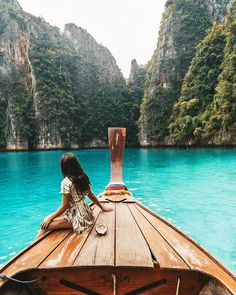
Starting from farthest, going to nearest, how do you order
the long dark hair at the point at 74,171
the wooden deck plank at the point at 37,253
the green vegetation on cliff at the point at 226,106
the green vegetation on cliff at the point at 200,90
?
the green vegetation on cliff at the point at 200,90 < the green vegetation on cliff at the point at 226,106 < the long dark hair at the point at 74,171 < the wooden deck plank at the point at 37,253

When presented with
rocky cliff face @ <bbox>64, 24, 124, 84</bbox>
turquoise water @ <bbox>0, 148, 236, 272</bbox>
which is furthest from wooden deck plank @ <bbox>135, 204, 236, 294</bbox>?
rocky cliff face @ <bbox>64, 24, 124, 84</bbox>

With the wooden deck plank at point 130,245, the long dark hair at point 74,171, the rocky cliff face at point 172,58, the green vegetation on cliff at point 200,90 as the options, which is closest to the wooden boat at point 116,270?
the wooden deck plank at point 130,245

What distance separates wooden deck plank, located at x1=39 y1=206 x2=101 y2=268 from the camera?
2.10 m

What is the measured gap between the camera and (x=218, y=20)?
189 ft

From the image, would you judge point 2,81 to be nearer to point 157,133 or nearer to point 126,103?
point 126,103

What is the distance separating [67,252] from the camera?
90.8 inches

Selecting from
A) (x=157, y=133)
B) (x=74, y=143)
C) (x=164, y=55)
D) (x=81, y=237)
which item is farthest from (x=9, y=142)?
(x=81, y=237)

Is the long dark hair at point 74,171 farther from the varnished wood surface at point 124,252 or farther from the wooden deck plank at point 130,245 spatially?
the wooden deck plank at point 130,245

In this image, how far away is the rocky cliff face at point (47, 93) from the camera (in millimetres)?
59656

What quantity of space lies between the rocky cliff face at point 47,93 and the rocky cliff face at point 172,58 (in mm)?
12379

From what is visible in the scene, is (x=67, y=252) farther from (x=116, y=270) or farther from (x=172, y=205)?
(x=172, y=205)

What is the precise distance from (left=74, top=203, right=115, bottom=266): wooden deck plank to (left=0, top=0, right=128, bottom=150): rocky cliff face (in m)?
57.5

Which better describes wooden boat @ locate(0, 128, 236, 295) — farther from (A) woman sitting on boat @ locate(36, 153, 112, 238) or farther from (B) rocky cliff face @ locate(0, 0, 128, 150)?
(B) rocky cliff face @ locate(0, 0, 128, 150)

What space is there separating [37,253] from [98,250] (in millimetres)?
512
